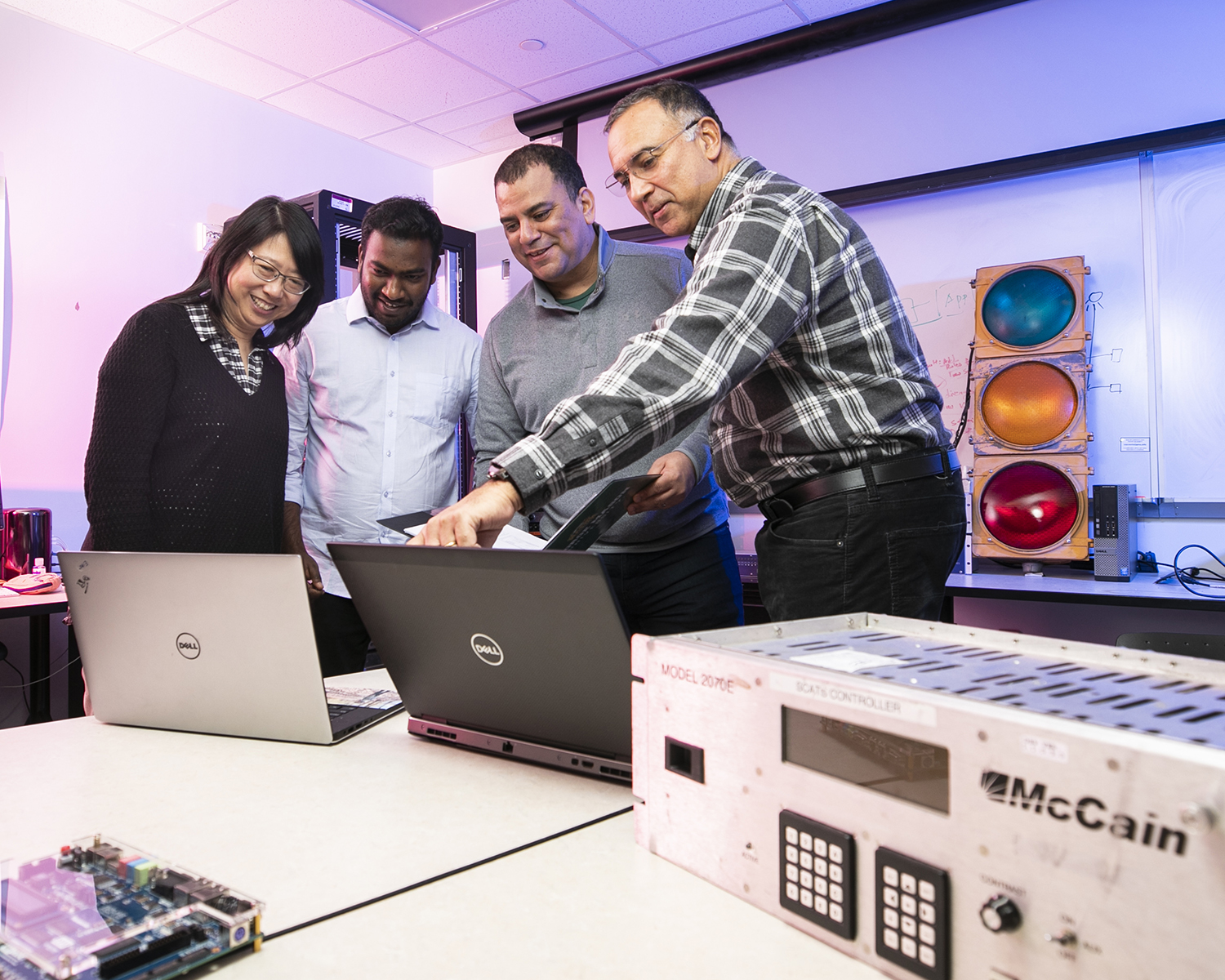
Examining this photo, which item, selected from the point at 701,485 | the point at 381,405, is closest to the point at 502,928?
the point at 701,485

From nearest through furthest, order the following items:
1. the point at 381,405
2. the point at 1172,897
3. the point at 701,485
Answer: the point at 1172,897
the point at 701,485
the point at 381,405

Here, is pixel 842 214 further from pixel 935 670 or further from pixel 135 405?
pixel 135 405

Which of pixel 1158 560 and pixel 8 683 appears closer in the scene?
pixel 1158 560

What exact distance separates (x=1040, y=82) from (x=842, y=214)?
7.29 ft

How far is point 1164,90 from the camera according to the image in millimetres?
2662

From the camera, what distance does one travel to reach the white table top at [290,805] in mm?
695

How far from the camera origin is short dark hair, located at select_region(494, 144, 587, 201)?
1.82 meters

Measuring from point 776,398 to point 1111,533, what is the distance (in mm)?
1736

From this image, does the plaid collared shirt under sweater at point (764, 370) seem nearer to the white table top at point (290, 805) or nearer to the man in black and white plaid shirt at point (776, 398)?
the man in black and white plaid shirt at point (776, 398)

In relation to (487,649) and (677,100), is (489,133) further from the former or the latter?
(487,649)

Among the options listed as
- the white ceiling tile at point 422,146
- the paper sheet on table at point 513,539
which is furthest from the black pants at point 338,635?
the white ceiling tile at point 422,146

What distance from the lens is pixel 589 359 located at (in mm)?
1827

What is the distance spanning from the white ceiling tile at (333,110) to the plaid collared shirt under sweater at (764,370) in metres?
3.29

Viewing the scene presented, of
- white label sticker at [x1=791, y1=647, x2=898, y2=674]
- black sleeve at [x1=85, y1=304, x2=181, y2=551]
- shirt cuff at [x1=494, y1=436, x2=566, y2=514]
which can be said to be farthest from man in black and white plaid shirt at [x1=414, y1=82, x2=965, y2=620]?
black sleeve at [x1=85, y1=304, x2=181, y2=551]
